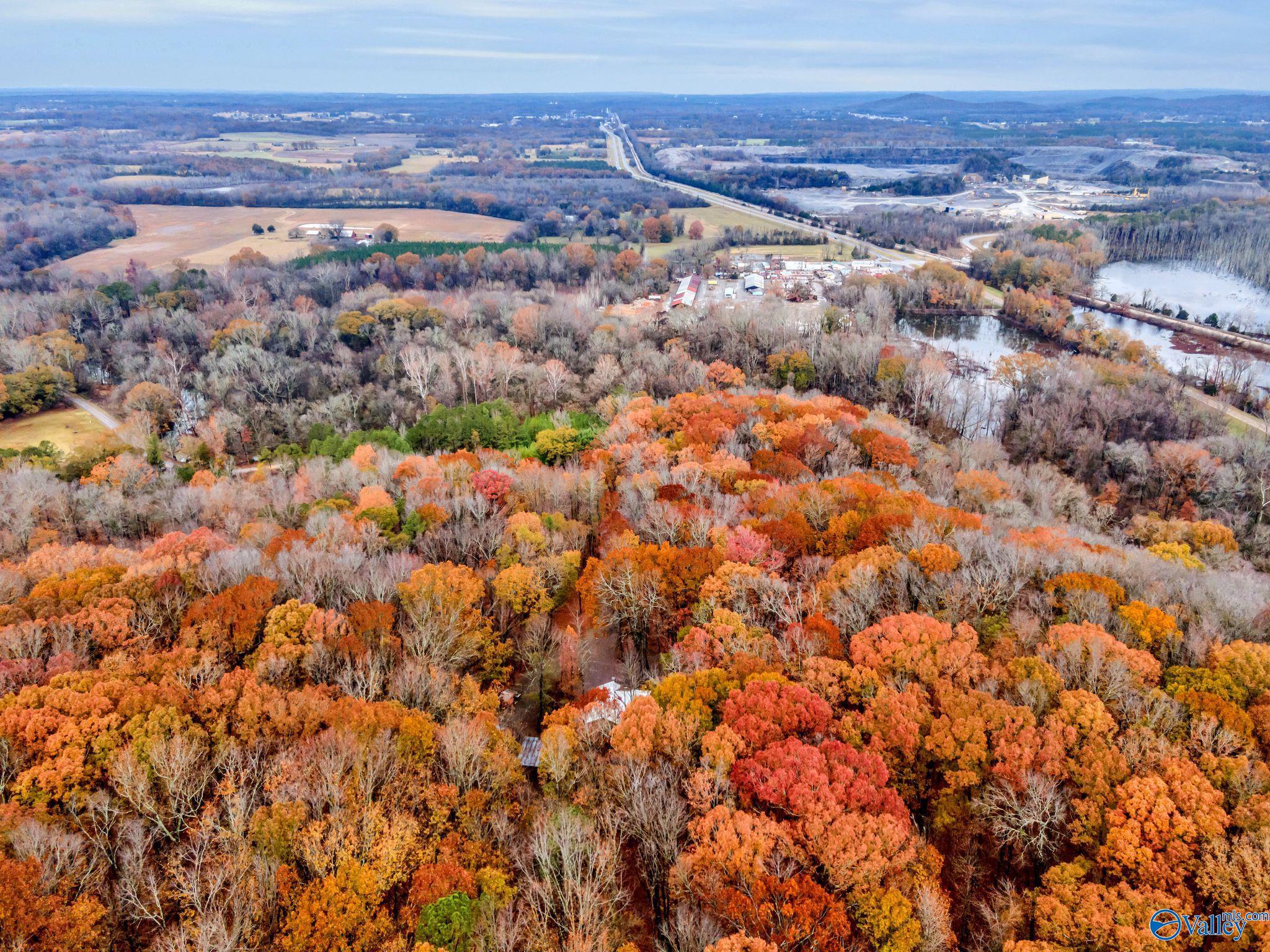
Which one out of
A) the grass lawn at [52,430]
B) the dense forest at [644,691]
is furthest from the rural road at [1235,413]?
the grass lawn at [52,430]

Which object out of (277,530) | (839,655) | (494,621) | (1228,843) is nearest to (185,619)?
(277,530)

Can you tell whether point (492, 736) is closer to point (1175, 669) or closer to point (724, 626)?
point (724, 626)

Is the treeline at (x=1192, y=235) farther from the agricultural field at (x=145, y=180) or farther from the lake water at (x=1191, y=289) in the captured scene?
the agricultural field at (x=145, y=180)

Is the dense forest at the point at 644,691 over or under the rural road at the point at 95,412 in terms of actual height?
over

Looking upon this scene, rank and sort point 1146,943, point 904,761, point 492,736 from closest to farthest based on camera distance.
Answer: point 1146,943, point 904,761, point 492,736

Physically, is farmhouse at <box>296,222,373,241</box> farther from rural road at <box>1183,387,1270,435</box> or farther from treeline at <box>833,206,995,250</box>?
rural road at <box>1183,387,1270,435</box>

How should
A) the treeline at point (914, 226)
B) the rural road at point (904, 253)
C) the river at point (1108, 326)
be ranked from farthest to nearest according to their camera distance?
the treeline at point (914, 226)
the river at point (1108, 326)
the rural road at point (904, 253)
